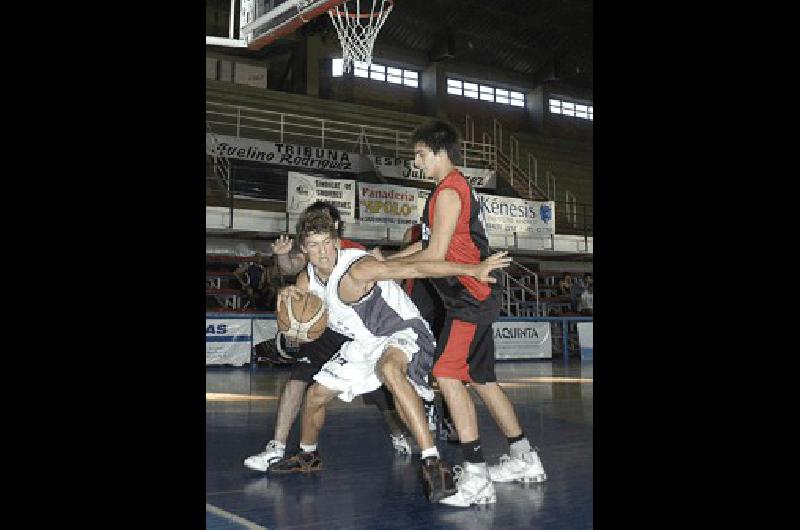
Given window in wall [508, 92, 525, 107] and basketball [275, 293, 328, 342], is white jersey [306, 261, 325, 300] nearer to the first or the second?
basketball [275, 293, 328, 342]

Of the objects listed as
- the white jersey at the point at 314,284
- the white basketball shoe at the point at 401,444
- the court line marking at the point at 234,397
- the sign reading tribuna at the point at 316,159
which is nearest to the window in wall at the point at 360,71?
the sign reading tribuna at the point at 316,159

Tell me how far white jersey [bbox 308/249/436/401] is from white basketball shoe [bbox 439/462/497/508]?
2.46 feet

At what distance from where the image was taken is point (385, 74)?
24.8 m

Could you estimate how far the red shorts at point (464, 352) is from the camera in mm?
3703

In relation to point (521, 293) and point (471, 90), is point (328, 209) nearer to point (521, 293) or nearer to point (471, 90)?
point (521, 293)

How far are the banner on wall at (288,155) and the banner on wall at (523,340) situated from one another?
18.7 ft

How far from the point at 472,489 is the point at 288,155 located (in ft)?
47.7

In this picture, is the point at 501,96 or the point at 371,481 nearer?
the point at 371,481

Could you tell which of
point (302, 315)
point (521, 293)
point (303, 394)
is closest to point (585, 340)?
point (521, 293)

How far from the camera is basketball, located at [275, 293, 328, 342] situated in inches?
171
